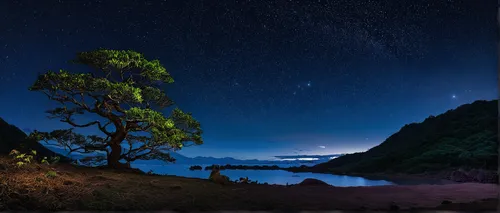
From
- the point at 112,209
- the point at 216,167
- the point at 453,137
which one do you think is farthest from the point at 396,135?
the point at 112,209

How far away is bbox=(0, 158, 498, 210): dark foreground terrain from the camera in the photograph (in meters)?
6.21

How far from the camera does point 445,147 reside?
42.2m

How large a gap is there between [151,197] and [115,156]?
441cm

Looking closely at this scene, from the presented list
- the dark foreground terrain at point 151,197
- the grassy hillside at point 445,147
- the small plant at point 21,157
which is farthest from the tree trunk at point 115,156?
the grassy hillside at point 445,147

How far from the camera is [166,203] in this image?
6547mm

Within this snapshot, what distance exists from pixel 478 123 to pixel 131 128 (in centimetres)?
4856

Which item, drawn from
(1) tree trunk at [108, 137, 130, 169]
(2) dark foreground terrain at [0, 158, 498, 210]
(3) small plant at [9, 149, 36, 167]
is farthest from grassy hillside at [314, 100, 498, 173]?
(3) small plant at [9, 149, 36, 167]

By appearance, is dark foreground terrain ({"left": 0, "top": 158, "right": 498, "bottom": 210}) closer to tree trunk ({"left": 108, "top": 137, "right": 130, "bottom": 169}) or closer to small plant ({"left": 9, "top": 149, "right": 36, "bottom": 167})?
small plant ({"left": 9, "top": 149, "right": 36, "bottom": 167})

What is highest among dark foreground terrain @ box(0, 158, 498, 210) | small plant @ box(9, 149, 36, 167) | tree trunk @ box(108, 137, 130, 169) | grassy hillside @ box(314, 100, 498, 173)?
grassy hillside @ box(314, 100, 498, 173)

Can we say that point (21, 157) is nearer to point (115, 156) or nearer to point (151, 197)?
point (115, 156)

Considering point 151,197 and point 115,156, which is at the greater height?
point 115,156

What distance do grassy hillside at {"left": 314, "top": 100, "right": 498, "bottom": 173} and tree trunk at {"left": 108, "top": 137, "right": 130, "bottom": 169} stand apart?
2144 cm

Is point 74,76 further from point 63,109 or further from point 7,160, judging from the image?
point 7,160

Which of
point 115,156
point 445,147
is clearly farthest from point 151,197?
point 445,147
